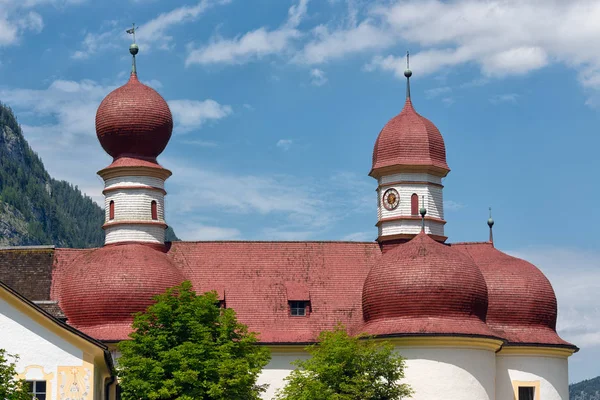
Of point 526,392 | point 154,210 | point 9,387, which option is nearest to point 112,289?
point 154,210

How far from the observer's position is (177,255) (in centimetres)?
6838

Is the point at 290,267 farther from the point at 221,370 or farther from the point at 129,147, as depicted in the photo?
the point at 221,370

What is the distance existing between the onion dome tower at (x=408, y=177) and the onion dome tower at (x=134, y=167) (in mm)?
11271

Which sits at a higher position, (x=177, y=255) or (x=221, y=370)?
(x=177, y=255)

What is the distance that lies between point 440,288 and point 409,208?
30.4ft

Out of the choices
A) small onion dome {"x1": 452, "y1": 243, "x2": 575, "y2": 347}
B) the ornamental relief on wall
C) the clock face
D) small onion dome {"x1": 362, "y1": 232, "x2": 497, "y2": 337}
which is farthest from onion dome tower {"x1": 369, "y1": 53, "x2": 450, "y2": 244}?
the ornamental relief on wall

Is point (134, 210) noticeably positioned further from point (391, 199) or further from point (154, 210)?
point (391, 199)

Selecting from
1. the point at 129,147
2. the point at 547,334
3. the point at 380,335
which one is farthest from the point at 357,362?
the point at 129,147

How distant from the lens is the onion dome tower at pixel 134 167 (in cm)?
6850

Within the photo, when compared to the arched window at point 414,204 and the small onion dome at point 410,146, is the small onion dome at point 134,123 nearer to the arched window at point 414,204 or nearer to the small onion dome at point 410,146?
the small onion dome at point 410,146

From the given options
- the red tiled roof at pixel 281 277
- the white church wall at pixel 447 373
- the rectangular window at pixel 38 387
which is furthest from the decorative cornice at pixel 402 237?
the rectangular window at pixel 38 387

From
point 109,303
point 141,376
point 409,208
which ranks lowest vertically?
point 141,376

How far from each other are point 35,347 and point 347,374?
16.5m

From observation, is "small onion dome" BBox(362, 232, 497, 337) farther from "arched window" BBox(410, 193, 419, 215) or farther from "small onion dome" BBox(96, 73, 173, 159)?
"small onion dome" BBox(96, 73, 173, 159)
